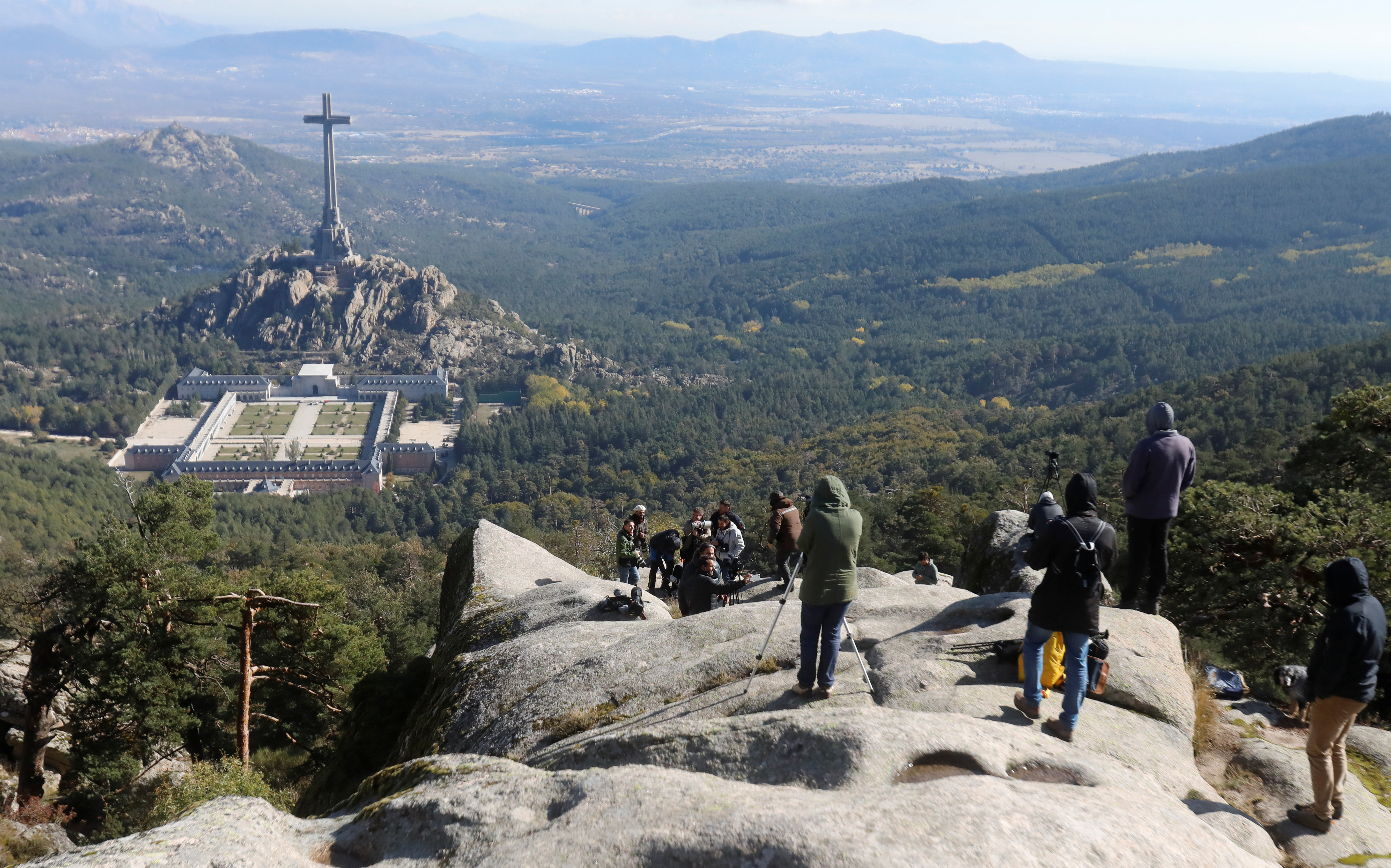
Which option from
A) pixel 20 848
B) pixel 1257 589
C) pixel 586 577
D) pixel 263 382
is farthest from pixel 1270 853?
pixel 263 382

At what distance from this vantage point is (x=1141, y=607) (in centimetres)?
1442

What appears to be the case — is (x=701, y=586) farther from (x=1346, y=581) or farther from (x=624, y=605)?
(x=1346, y=581)

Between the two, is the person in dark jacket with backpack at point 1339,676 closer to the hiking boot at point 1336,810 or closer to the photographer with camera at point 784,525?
the hiking boot at point 1336,810

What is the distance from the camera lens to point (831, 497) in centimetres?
1055

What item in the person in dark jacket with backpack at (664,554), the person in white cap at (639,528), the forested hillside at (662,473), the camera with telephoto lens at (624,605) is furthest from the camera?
the forested hillside at (662,473)

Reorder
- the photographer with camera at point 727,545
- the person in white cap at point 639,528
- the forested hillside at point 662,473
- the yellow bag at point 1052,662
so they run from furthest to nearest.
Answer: the forested hillside at point 662,473 < the person in white cap at point 639,528 < the photographer with camera at point 727,545 < the yellow bag at point 1052,662

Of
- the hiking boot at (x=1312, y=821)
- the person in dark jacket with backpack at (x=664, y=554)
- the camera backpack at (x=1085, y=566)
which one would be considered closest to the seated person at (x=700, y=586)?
the person in dark jacket with backpack at (x=664, y=554)

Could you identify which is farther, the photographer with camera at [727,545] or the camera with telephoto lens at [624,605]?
the photographer with camera at [727,545]

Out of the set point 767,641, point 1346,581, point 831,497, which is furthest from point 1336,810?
point 767,641

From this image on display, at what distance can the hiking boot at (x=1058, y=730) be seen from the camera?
32.2 ft

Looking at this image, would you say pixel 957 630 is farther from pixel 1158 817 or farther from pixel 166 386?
pixel 166 386

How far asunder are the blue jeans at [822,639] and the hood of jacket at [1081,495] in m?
2.68

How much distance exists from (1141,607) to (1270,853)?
6.03m

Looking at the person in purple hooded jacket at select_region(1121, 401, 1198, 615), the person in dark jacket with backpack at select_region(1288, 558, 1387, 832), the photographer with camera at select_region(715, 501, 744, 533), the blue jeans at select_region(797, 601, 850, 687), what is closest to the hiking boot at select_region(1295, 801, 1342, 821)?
the person in dark jacket with backpack at select_region(1288, 558, 1387, 832)
